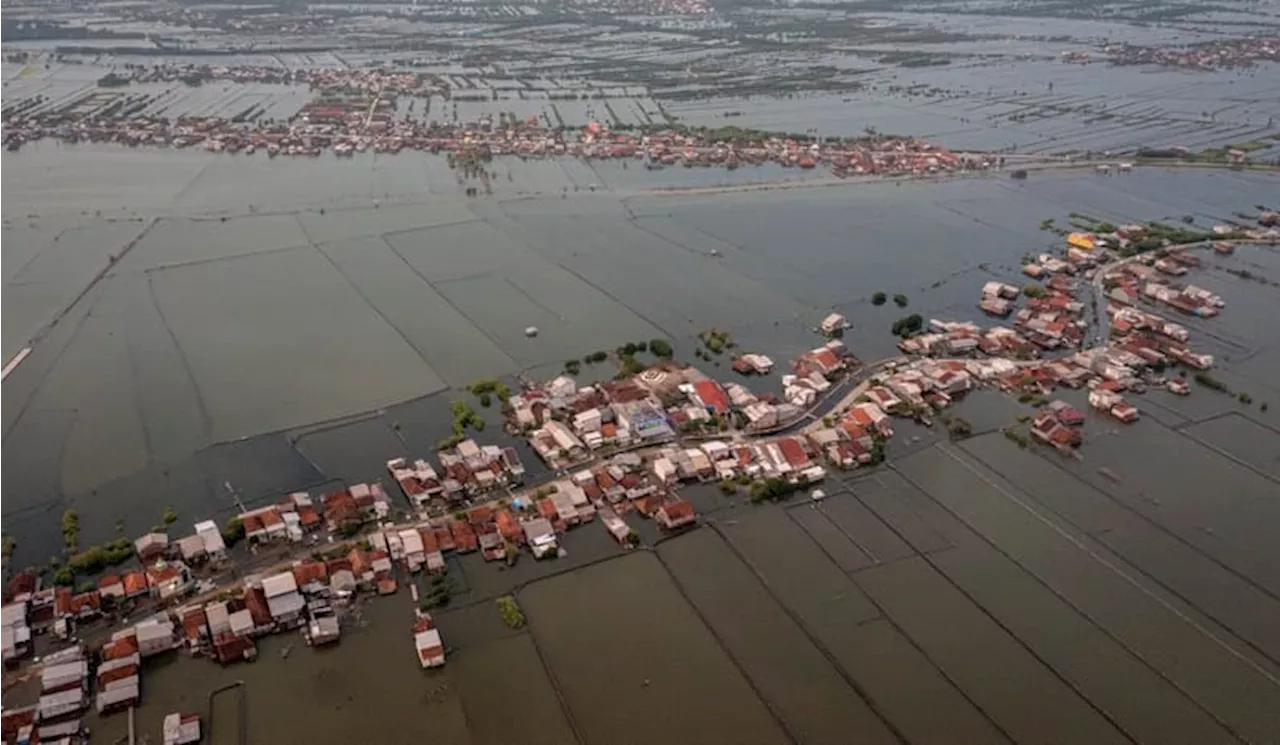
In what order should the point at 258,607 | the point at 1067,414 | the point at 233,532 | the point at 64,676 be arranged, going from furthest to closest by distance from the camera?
the point at 1067,414 < the point at 233,532 < the point at 258,607 < the point at 64,676

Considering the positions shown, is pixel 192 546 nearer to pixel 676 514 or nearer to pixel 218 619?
pixel 218 619

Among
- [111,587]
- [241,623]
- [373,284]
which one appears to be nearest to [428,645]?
[241,623]

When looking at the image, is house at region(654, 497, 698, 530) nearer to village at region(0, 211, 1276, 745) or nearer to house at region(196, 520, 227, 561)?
village at region(0, 211, 1276, 745)

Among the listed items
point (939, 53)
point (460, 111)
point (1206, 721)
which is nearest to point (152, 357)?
point (1206, 721)

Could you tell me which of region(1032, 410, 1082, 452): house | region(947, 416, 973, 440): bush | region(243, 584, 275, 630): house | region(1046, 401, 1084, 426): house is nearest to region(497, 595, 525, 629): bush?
region(243, 584, 275, 630): house

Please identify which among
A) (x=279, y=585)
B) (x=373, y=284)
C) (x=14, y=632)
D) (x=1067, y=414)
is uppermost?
(x=373, y=284)

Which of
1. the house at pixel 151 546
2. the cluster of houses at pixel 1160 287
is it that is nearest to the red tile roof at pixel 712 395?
the house at pixel 151 546

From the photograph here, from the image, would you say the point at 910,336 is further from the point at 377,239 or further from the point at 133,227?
the point at 133,227
